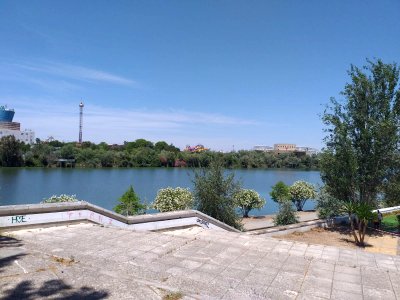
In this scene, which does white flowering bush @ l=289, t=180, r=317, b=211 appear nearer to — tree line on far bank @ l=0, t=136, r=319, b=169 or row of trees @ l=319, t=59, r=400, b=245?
row of trees @ l=319, t=59, r=400, b=245

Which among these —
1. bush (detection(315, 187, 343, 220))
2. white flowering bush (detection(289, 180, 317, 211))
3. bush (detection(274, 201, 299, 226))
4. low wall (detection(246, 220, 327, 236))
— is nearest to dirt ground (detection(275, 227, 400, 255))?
low wall (detection(246, 220, 327, 236))

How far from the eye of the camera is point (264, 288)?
404cm

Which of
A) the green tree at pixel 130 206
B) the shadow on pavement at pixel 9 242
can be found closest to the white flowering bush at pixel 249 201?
the green tree at pixel 130 206

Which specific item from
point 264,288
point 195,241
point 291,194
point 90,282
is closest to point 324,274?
point 264,288

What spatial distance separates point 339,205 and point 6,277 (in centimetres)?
1390

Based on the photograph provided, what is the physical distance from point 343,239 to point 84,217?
8.93m

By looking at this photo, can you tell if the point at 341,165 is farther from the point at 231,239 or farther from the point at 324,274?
the point at 324,274

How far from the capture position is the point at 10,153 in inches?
2574

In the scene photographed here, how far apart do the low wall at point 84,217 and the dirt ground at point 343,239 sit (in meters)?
4.19

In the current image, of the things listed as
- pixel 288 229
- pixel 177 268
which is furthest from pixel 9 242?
pixel 288 229

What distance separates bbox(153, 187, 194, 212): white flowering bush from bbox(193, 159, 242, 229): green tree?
2.80m

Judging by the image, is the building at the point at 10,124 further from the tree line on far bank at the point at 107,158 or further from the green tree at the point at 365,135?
the green tree at the point at 365,135

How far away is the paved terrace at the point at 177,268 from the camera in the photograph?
368cm

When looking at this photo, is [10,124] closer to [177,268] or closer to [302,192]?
[302,192]
